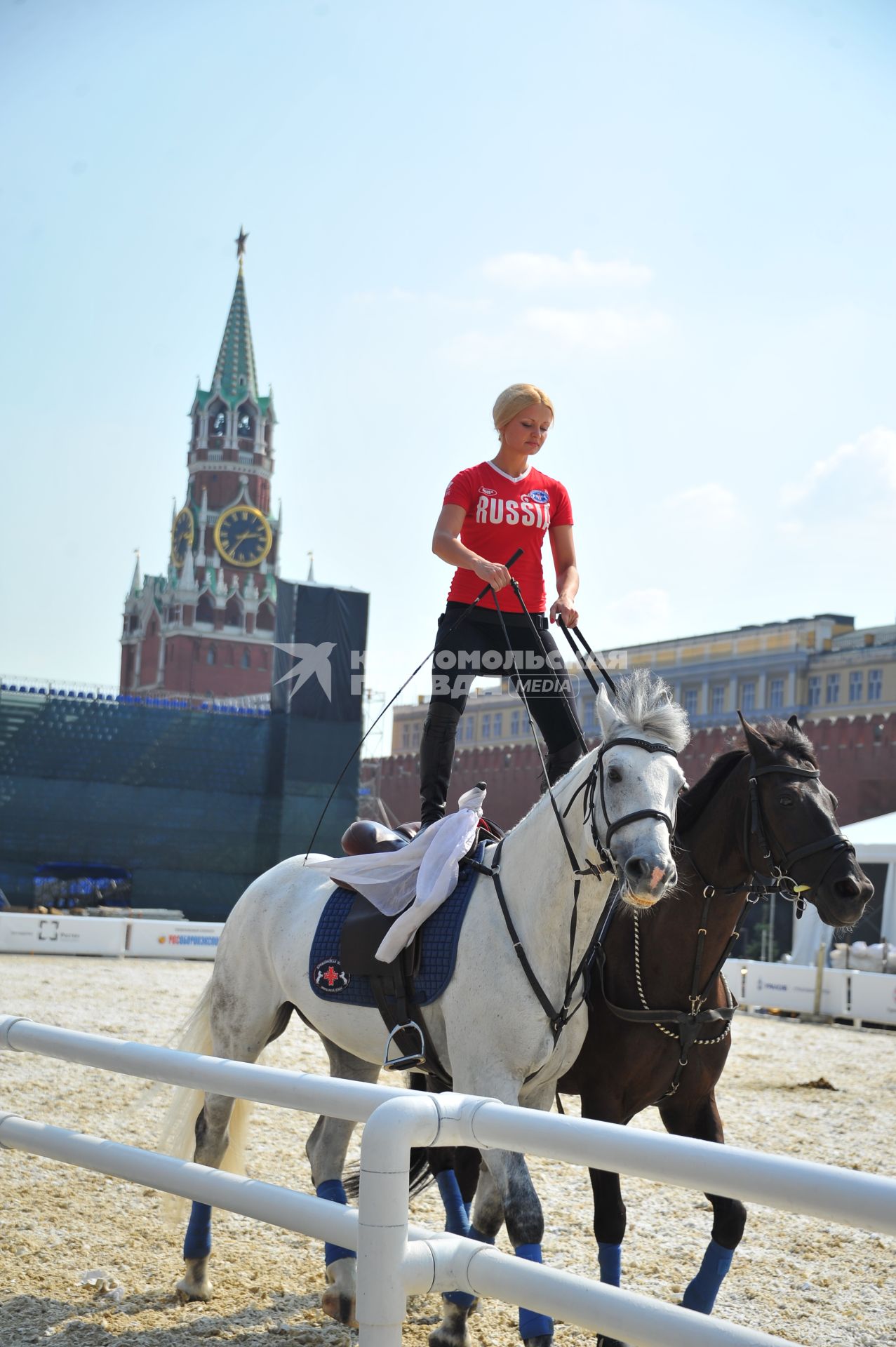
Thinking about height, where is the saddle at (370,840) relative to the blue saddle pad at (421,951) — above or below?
above

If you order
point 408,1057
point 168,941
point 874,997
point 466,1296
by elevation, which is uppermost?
point 408,1057

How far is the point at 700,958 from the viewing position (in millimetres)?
4293

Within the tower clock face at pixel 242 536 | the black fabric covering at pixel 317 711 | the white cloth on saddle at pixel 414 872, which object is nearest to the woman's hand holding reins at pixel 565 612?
the white cloth on saddle at pixel 414 872

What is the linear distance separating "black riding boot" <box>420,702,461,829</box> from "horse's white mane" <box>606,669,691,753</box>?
3.38 feet

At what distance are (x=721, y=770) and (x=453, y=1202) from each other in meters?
1.89

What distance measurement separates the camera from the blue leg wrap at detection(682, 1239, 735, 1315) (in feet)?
13.3

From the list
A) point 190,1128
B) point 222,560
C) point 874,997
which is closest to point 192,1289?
point 190,1128

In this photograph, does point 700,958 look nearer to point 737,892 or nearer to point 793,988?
point 737,892

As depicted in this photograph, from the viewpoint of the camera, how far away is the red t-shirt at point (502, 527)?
15.3 ft

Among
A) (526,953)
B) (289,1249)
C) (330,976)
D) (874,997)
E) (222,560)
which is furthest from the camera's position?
(222,560)

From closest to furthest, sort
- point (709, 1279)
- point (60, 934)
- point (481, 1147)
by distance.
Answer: point (481, 1147), point (709, 1279), point (60, 934)

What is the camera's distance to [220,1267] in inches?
200

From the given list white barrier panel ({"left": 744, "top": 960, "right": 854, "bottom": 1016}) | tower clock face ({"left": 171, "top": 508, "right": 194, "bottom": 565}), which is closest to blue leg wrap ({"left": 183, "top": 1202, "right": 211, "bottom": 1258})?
white barrier panel ({"left": 744, "top": 960, "right": 854, "bottom": 1016})

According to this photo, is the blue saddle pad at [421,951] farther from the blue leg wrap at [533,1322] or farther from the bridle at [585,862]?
the blue leg wrap at [533,1322]
